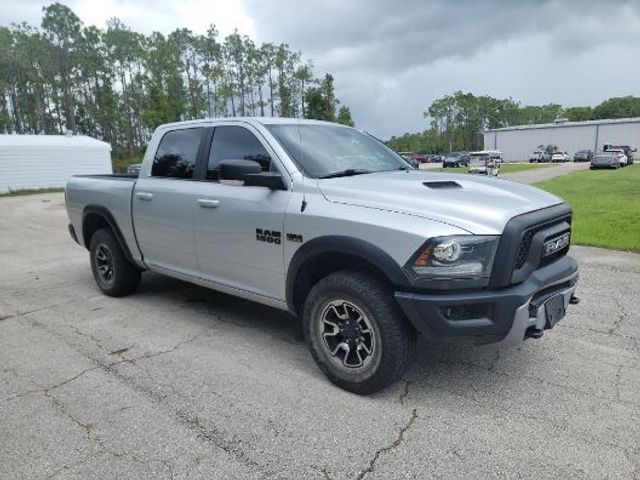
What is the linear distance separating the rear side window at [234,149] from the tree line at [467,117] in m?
105

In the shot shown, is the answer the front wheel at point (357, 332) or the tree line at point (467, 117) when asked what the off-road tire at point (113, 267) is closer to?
the front wheel at point (357, 332)

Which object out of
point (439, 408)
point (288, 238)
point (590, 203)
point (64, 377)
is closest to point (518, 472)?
point (439, 408)

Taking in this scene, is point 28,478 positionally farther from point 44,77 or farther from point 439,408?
point 44,77

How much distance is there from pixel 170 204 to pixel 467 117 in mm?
115913

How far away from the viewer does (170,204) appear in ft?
15.2

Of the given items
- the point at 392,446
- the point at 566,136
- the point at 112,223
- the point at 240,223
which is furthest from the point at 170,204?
the point at 566,136

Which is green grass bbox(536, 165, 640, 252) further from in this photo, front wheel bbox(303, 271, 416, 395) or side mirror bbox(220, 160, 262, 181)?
side mirror bbox(220, 160, 262, 181)

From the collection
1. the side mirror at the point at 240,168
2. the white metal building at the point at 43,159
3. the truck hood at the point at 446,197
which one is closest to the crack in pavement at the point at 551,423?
the truck hood at the point at 446,197

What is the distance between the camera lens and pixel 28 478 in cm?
257

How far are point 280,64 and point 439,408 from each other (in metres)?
73.6

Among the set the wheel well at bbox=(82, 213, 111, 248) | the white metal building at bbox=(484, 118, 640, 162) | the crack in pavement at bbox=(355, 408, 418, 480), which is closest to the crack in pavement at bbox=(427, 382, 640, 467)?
the crack in pavement at bbox=(355, 408, 418, 480)

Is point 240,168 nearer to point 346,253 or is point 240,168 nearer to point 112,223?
point 346,253

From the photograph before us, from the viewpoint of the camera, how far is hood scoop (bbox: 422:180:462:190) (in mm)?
3396

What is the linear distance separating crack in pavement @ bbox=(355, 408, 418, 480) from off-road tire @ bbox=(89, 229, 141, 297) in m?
3.80
